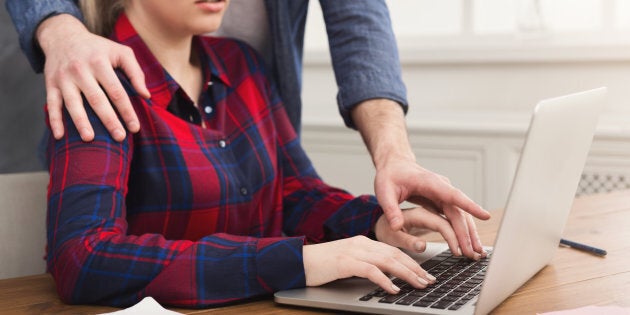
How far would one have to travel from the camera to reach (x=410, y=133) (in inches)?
123

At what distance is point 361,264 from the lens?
1159mm

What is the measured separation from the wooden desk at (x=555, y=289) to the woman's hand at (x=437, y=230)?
0.10 metres

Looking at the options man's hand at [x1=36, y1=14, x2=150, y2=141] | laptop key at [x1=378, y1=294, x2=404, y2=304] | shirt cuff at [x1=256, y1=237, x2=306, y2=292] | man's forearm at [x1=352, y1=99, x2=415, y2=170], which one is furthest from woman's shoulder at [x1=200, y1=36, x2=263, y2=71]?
laptop key at [x1=378, y1=294, x2=404, y2=304]

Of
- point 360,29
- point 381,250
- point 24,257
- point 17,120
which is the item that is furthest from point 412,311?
point 17,120

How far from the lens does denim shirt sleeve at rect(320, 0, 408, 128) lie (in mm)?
1759

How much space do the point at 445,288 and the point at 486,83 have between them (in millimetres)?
2021

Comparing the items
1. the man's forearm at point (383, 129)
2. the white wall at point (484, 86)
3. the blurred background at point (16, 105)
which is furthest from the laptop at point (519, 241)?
the white wall at point (484, 86)

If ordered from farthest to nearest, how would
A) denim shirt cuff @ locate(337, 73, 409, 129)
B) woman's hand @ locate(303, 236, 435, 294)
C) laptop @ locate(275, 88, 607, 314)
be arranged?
1. denim shirt cuff @ locate(337, 73, 409, 129)
2. woman's hand @ locate(303, 236, 435, 294)
3. laptop @ locate(275, 88, 607, 314)

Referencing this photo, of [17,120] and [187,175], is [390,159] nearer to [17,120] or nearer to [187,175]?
[187,175]

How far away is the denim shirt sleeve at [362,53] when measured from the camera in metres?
1.76

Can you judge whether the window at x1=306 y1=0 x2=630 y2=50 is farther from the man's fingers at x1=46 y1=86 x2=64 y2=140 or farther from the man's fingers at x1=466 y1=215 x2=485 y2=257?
the man's fingers at x1=46 y1=86 x2=64 y2=140

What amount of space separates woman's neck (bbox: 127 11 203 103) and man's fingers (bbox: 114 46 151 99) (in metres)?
0.19

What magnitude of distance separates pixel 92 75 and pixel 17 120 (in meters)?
0.99

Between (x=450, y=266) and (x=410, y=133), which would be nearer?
(x=450, y=266)
